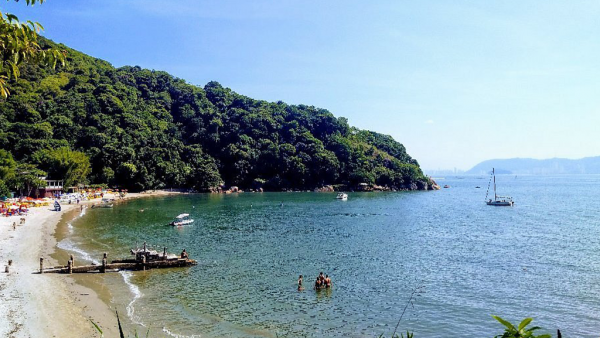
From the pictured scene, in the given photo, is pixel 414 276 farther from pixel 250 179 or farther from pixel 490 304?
pixel 250 179

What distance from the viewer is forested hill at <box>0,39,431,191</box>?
433 ft

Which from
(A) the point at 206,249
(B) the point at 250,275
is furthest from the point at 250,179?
(B) the point at 250,275

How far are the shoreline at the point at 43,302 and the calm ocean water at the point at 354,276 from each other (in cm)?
216

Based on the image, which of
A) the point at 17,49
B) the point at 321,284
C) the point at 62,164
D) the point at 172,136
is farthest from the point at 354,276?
the point at 172,136

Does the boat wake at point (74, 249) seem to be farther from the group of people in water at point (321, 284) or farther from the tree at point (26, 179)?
the tree at point (26, 179)

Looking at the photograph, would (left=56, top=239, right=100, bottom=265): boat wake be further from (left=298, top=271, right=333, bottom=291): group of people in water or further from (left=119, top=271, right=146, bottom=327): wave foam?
(left=298, top=271, right=333, bottom=291): group of people in water

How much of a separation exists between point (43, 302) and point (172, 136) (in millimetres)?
142662

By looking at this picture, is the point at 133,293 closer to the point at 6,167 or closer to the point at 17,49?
the point at 17,49

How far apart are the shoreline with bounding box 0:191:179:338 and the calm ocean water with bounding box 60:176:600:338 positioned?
2163 mm

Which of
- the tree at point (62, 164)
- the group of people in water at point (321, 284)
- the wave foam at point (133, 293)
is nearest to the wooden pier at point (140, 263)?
the wave foam at point (133, 293)

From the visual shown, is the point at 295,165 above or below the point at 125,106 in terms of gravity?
below

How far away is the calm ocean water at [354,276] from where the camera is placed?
91.1 ft

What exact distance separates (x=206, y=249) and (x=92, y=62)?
591ft

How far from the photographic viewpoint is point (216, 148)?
171250 mm
